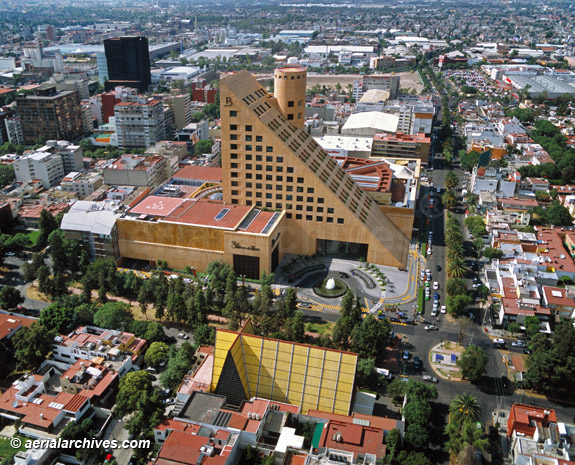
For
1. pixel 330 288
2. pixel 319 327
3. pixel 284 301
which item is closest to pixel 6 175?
pixel 284 301

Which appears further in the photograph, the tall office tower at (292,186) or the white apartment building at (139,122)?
the white apartment building at (139,122)

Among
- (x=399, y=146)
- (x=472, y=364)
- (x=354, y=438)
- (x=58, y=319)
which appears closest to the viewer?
(x=354, y=438)

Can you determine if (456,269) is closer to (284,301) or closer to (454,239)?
(454,239)

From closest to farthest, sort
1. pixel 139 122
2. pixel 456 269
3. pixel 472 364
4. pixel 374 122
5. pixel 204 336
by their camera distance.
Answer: pixel 472 364, pixel 204 336, pixel 456 269, pixel 374 122, pixel 139 122

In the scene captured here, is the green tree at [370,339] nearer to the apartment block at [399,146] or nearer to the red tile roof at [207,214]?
the red tile roof at [207,214]

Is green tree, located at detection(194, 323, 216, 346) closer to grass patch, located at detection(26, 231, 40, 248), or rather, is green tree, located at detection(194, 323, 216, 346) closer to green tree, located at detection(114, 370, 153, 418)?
green tree, located at detection(114, 370, 153, 418)

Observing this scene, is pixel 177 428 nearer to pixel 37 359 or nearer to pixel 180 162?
pixel 37 359

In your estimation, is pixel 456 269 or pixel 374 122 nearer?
pixel 456 269

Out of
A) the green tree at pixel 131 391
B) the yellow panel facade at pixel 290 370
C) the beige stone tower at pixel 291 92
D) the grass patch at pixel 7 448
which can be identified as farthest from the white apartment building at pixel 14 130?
the yellow panel facade at pixel 290 370
